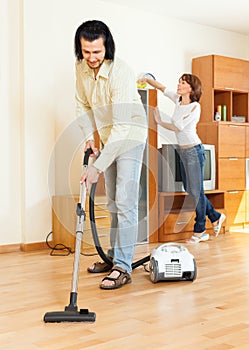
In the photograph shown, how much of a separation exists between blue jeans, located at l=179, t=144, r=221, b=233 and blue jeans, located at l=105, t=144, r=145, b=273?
1780 mm

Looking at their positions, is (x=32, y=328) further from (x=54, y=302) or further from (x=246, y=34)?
(x=246, y=34)

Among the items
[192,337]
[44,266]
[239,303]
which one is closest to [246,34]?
[44,266]

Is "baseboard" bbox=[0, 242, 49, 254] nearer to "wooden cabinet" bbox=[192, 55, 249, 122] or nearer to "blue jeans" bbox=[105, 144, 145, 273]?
"blue jeans" bbox=[105, 144, 145, 273]

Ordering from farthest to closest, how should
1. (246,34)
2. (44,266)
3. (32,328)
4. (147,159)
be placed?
(246,34) < (147,159) < (44,266) < (32,328)

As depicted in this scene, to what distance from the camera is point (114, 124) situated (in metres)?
2.82

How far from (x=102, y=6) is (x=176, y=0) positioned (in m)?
A: 0.67

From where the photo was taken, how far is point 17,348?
206 centimetres

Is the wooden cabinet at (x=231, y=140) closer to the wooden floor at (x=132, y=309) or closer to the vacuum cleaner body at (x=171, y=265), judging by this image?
the wooden floor at (x=132, y=309)

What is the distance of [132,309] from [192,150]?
8.07ft

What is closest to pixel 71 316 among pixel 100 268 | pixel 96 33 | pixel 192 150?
pixel 100 268

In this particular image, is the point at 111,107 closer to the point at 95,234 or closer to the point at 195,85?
the point at 95,234

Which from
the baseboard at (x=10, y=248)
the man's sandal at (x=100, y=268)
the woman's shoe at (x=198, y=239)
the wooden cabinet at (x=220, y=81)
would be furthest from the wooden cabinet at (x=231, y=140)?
the man's sandal at (x=100, y=268)

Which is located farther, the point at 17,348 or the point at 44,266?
the point at 44,266

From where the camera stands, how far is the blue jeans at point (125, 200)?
302cm
